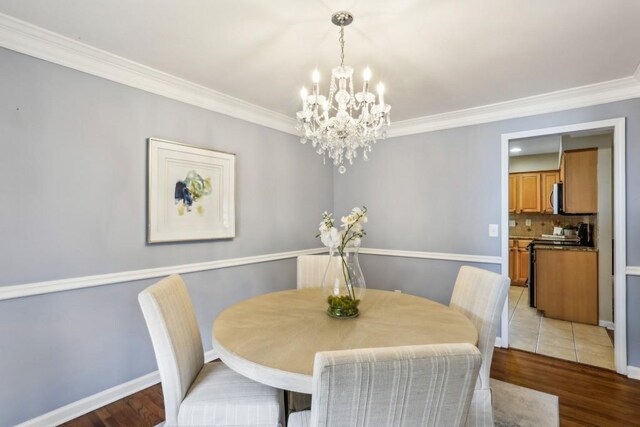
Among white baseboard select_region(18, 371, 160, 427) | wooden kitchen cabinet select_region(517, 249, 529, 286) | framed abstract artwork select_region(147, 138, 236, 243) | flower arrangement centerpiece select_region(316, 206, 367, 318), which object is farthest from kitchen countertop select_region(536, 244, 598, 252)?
white baseboard select_region(18, 371, 160, 427)

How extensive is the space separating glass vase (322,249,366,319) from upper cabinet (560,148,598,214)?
12.3 ft

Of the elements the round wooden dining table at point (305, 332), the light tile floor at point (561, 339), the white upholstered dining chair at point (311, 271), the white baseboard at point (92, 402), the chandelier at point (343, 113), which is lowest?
the light tile floor at point (561, 339)

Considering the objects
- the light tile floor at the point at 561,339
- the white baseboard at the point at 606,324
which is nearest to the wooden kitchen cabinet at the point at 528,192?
the light tile floor at the point at 561,339

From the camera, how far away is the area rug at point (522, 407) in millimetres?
1998

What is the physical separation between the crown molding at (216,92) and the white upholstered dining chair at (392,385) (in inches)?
94.3

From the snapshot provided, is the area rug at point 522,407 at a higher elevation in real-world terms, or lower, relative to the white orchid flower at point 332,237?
lower

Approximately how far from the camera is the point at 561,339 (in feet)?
10.9

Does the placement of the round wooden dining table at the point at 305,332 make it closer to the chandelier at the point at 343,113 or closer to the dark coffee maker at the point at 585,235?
the chandelier at the point at 343,113

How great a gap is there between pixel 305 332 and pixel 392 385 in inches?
28.8

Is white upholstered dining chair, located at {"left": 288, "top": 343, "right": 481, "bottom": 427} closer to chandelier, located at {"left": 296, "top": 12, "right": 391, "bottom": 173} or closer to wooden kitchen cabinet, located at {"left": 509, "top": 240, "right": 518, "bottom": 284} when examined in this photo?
chandelier, located at {"left": 296, "top": 12, "right": 391, "bottom": 173}

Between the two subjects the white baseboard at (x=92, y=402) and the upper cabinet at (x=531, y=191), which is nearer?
the white baseboard at (x=92, y=402)

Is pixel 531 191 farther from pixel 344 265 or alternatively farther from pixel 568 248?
pixel 344 265

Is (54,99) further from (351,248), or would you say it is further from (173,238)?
(351,248)

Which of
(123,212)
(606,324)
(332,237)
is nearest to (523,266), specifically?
(606,324)
